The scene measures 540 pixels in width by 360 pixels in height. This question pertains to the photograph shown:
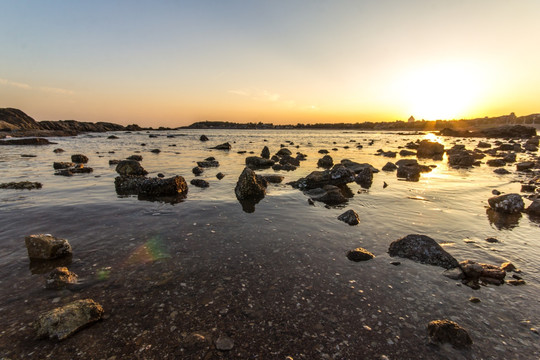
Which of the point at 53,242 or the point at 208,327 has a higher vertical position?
the point at 53,242

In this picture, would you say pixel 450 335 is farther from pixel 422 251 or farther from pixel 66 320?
pixel 66 320

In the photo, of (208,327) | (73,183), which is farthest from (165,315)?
(73,183)

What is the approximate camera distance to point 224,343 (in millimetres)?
4414

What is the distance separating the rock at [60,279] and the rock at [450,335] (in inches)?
312

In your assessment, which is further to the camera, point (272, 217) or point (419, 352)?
point (272, 217)

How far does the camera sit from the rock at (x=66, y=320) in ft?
14.5

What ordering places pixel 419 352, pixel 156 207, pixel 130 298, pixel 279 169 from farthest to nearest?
A: pixel 279 169 < pixel 156 207 < pixel 130 298 < pixel 419 352

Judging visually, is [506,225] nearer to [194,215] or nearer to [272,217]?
[272,217]

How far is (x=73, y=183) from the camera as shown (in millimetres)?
16641

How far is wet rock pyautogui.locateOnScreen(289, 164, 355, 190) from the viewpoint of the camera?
54.0 feet

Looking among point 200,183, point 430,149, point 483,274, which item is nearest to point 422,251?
point 483,274

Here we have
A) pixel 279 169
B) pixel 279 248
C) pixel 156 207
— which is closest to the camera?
pixel 279 248

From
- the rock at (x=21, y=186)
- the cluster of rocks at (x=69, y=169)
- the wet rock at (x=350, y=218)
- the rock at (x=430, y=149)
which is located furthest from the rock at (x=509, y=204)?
the rock at (x=430, y=149)

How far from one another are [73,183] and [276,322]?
1791 cm
